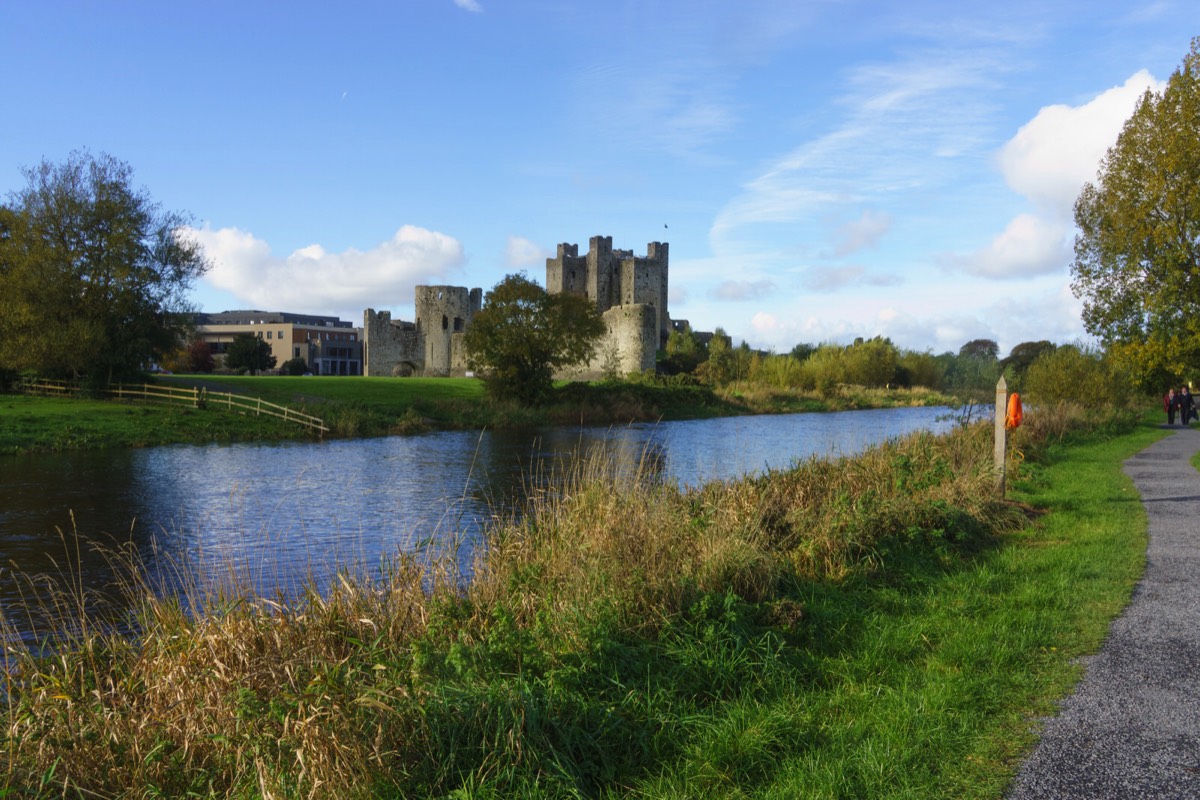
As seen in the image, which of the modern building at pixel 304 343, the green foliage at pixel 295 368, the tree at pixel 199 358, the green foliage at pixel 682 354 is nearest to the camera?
the green foliage at pixel 682 354

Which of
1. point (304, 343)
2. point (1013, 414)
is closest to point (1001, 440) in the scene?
point (1013, 414)

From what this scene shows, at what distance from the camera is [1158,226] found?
17109mm

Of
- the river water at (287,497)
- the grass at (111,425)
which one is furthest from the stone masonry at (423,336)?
the river water at (287,497)

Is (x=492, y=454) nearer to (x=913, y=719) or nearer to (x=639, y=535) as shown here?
(x=639, y=535)

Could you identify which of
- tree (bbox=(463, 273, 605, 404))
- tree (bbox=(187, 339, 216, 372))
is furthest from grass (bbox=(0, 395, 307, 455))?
tree (bbox=(187, 339, 216, 372))

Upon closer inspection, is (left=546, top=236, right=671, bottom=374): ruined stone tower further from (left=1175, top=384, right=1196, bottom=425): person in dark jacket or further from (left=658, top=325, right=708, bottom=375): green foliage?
(left=1175, top=384, right=1196, bottom=425): person in dark jacket

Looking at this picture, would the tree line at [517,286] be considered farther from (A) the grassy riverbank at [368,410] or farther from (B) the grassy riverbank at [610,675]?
(B) the grassy riverbank at [610,675]

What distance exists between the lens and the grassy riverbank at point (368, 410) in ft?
88.9

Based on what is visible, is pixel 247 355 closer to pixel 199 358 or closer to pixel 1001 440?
pixel 199 358

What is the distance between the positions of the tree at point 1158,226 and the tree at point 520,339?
24016mm

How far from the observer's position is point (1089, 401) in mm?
27672

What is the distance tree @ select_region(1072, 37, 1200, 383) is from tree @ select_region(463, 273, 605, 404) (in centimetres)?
2402

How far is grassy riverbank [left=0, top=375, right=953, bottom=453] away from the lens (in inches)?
1067

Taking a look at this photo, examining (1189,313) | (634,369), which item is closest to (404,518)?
(1189,313)
